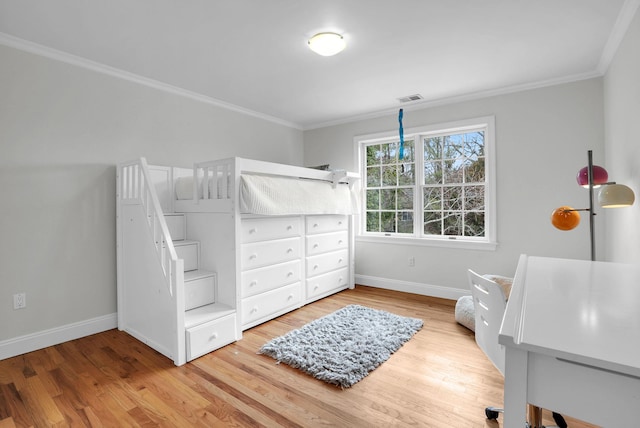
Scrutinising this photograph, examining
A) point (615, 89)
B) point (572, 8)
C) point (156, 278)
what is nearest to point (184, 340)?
point (156, 278)

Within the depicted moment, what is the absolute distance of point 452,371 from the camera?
6.97 feet

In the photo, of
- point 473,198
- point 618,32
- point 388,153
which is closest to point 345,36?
point 618,32

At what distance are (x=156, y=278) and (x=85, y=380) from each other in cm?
74

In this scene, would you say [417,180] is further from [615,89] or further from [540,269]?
[540,269]

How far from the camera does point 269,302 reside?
3.05m

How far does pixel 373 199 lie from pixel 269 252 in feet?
6.12

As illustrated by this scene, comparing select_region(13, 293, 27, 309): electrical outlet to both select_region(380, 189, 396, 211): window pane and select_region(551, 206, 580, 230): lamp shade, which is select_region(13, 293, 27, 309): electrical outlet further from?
select_region(551, 206, 580, 230): lamp shade

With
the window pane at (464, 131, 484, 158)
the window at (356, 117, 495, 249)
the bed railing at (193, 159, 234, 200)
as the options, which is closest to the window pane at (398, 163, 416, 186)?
the window at (356, 117, 495, 249)

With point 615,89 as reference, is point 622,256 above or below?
below

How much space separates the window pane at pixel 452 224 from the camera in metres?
3.75

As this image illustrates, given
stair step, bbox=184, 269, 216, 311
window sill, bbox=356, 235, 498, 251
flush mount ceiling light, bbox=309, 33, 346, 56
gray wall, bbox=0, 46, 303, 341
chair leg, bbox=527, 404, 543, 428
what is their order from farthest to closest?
window sill, bbox=356, 235, 498, 251 → stair step, bbox=184, 269, 216, 311 → gray wall, bbox=0, 46, 303, 341 → flush mount ceiling light, bbox=309, 33, 346, 56 → chair leg, bbox=527, 404, 543, 428

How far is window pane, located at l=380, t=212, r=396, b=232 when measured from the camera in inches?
165

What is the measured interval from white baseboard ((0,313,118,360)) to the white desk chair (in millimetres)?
2958

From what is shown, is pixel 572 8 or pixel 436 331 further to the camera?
pixel 436 331
